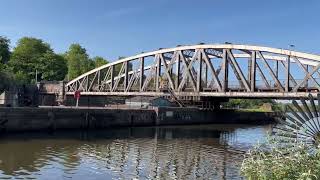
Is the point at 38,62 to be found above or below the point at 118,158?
above

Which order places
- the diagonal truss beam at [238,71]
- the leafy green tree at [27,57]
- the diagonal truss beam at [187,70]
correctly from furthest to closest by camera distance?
the leafy green tree at [27,57]
the diagonal truss beam at [187,70]
the diagonal truss beam at [238,71]

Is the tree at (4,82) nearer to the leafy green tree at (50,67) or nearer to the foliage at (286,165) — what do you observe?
the leafy green tree at (50,67)

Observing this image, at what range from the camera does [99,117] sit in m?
68.2

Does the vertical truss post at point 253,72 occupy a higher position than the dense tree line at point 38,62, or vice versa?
the dense tree line at point 38,62

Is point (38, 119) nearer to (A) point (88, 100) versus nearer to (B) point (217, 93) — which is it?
(B) point (217, 93)

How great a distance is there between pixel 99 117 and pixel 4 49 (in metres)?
91.7

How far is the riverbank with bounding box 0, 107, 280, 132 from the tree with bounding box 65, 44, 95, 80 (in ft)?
207

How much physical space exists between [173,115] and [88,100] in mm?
40396

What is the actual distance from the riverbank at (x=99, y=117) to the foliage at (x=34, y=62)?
219 ft

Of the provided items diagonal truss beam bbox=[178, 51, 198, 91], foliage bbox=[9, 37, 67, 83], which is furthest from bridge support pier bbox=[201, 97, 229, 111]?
foliage bbox=[9, 37, 67, 83]

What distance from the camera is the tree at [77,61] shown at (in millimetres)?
150500

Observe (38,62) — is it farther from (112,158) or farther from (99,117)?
(112,158)

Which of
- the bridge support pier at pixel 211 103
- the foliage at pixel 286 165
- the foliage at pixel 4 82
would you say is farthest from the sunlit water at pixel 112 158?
the foliage at pixel 4 82

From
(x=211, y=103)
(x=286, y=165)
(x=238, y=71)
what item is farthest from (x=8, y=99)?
(x=286, y=165)
